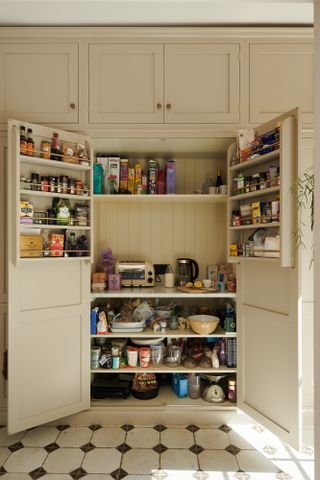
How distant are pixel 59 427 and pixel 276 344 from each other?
4.89 feet

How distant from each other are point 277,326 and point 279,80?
5.05ft

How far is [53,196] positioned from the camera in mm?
1969

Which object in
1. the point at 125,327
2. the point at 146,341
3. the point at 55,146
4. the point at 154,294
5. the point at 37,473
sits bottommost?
the point at 37,473

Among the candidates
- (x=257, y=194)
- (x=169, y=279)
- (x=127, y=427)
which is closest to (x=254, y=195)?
(x=257, y=194)

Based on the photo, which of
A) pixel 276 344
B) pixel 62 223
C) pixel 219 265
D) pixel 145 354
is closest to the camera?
pixel 276 344

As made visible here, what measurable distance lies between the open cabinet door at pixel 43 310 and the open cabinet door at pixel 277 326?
1.02 m

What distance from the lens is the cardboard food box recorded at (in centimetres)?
188

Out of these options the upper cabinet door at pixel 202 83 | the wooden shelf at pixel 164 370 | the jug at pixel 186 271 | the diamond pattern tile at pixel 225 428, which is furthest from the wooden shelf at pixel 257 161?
the diamond pattern tile at pixel 225 428

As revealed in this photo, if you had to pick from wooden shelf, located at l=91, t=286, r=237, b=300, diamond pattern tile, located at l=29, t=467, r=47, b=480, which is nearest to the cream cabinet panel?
wooden shelf, located at l=91, t=286, r=237, b=300

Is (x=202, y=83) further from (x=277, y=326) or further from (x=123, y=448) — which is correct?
(x=123, y=448)

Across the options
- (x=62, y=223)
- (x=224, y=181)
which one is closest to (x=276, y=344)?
(x=224, y=181)

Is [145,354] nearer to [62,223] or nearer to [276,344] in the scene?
[276,344]

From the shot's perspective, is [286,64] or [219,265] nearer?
[286,64]

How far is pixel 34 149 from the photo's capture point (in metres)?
1.96
